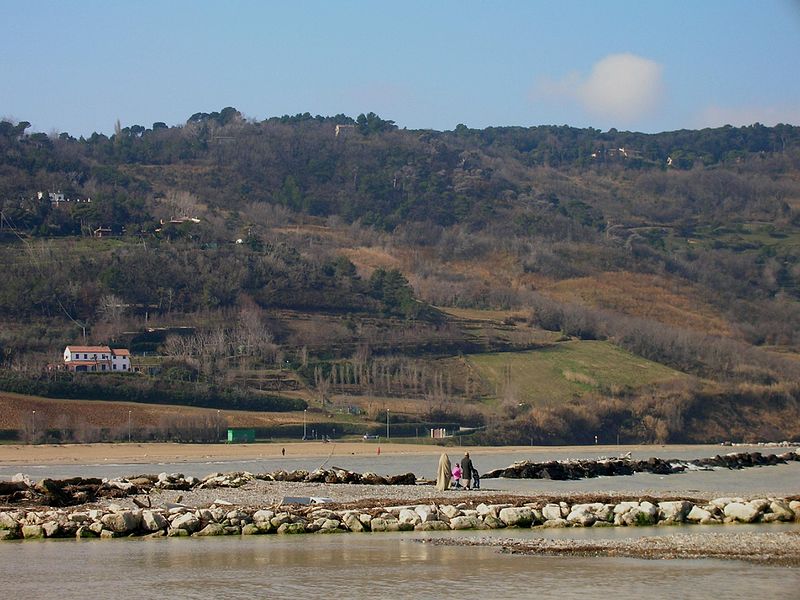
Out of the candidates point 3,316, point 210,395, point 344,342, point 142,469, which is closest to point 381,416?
point 210,395

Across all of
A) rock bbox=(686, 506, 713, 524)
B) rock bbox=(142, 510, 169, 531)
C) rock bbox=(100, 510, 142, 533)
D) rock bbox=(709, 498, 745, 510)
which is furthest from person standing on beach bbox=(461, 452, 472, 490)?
rock bbox=(100, 510, 142, 533)

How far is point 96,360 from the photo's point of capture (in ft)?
299

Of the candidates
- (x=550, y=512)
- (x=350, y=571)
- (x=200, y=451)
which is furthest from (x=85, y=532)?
(x=200, y=451)

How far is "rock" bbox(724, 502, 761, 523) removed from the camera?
84.6 feet

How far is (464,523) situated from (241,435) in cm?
5503

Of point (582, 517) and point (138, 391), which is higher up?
point (582, 517)

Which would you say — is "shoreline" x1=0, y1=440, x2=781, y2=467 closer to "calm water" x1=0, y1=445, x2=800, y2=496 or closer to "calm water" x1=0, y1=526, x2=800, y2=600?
"calm water" x1=0, y1=445, x2=800, y2=496

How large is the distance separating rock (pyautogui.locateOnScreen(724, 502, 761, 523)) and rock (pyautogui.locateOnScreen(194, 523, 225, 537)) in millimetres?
9897

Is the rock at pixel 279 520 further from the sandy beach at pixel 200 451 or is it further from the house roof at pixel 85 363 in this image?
the house roof at pixel 85 363

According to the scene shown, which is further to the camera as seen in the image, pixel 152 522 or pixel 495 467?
pixel 495 467

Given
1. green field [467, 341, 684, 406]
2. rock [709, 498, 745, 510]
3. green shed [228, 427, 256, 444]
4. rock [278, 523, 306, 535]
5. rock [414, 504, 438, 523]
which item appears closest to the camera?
rock [278, 523, 306, 535]

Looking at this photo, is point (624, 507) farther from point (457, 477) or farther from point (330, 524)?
point (457, 477)

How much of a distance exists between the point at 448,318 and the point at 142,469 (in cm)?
7344

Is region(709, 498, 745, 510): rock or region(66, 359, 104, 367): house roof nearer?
region(709, 498, 745, 510): rock
